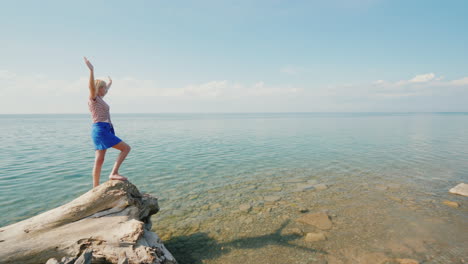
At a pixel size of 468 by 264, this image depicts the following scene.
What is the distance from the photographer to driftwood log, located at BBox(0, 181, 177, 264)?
14.5 ft

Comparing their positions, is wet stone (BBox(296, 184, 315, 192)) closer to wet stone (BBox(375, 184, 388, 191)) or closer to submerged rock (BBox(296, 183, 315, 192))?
submerged rock (BBox(296, 183, 315, 192))

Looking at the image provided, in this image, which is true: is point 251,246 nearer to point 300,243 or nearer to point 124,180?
point 300,243

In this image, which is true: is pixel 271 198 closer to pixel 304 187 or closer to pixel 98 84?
pixel 304 187

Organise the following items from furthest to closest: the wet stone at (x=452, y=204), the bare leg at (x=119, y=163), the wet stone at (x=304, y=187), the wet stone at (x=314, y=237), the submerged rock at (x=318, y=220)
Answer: the wet stone at (x=304, y=187), the wet stone at (x=452, y=204), the submerged rock at (x=318, y=220), the wet stone at (x=314, y=237), the bare leg at (x=119, y=163)

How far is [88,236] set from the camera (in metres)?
4.83

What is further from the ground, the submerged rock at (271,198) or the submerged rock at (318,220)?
the submerged rock at (318,220)

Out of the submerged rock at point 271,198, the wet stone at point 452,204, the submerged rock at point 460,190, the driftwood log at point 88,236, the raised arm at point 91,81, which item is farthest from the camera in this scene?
the submerged rock at point 460,190

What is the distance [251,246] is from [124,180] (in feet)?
13.1

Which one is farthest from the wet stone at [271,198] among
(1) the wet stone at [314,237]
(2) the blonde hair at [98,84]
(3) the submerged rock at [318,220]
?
(2) the blonde hair at [98,84]

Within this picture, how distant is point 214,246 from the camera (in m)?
6.47

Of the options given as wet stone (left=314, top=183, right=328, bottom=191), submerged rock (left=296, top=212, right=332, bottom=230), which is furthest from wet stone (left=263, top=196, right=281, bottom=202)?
wet stone (left=314, top=183, right=328, bottom=191)

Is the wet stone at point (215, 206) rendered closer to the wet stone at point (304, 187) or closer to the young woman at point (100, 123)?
the wet stone at point (304, 187)

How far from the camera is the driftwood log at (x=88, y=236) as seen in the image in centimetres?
441

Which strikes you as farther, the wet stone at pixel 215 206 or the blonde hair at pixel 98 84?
the wet stone at pixel 215 206
